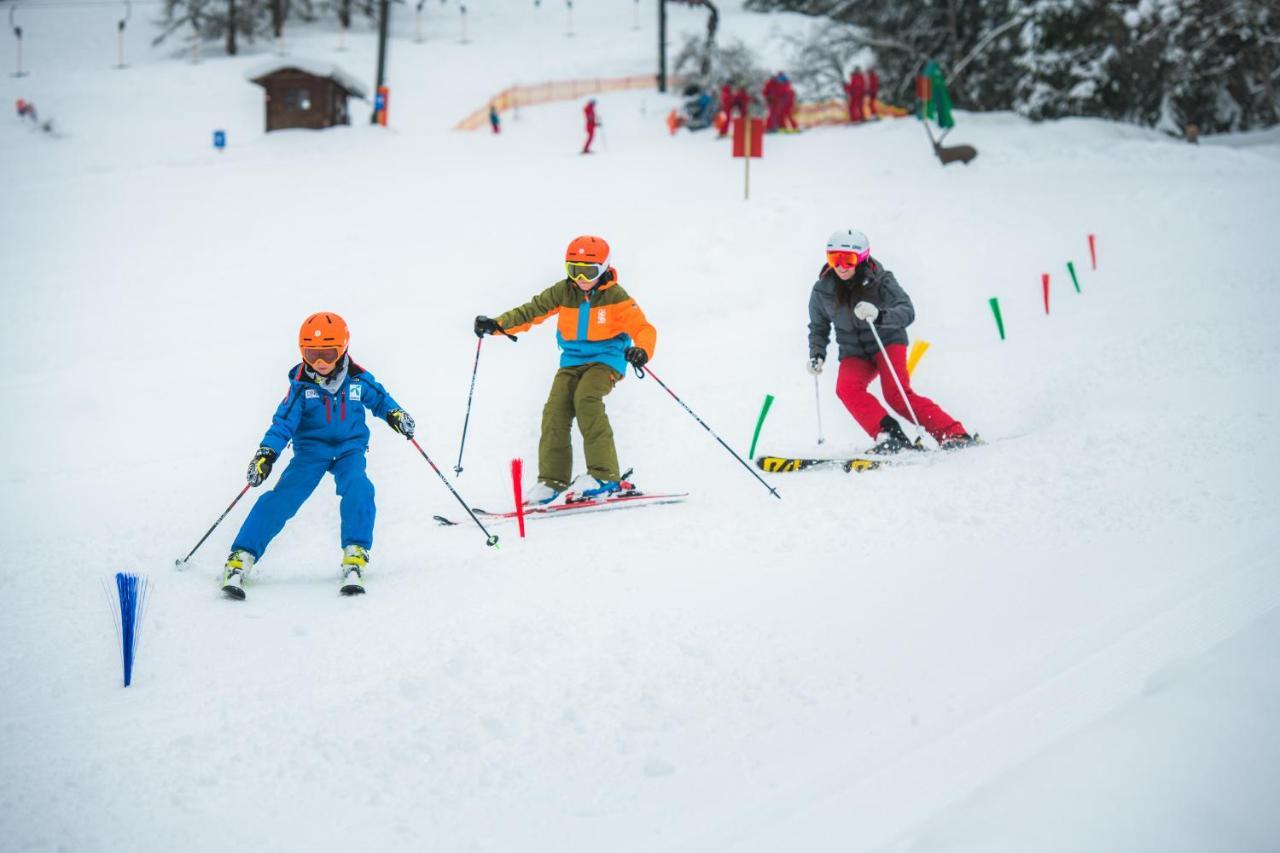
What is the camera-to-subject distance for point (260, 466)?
4984 mm

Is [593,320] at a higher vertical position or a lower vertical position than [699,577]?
higher

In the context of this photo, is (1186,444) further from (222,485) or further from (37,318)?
(37,318)

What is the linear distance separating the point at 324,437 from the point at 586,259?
2.06 m

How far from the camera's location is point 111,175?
21297 mm

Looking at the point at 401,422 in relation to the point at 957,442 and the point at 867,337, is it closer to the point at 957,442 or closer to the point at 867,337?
the point at 867,337

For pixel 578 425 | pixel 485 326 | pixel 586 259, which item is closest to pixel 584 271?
pixel 586 259

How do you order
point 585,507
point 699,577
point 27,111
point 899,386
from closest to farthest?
point 699,577 → point 585,507 → point 899,386 → point 27,111

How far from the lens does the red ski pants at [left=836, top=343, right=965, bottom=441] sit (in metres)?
6.96

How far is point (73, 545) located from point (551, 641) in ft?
12.1

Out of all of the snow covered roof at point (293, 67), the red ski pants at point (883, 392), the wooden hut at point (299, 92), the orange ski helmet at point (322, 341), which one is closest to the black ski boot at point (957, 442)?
the red ski pants at point (883, 392)

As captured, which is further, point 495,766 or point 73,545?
point 73,545

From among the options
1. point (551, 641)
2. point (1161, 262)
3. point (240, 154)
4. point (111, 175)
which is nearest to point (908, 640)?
point (551, 641)

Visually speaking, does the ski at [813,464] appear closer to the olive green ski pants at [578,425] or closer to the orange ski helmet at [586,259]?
the olive green ski pants at [578,425]

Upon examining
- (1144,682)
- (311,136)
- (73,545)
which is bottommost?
(73,545)
